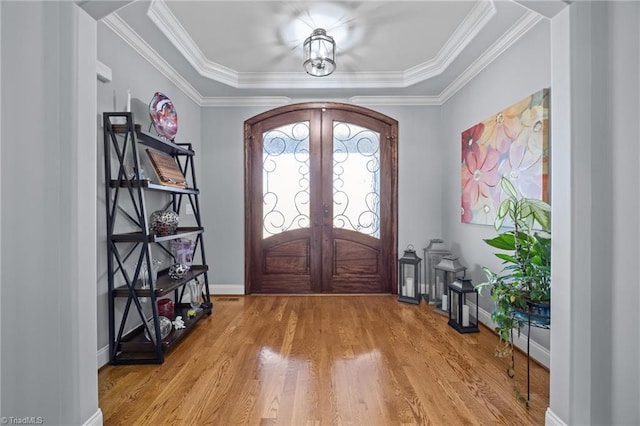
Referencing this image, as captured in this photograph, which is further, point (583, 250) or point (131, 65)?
point (131, 65)

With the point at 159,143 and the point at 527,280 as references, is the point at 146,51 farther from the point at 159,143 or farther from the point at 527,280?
the point at 527,280

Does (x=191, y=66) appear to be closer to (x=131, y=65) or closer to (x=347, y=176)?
(x=131, y=65)

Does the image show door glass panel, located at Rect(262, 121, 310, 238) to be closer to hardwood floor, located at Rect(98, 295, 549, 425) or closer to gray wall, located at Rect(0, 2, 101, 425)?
hardwood floor, located at Rect(98, 295, 549, 425)

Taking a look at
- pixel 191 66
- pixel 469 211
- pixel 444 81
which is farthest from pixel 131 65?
pixel 469 211

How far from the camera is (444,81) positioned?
11.1 feet

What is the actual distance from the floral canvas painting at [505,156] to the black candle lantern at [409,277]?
72cm

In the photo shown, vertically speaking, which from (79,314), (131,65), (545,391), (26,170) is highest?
(131,65)

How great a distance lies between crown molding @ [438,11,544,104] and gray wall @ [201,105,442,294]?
54 centimetres

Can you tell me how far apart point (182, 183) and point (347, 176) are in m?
1.97

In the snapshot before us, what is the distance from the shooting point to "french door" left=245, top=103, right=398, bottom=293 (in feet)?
12.8

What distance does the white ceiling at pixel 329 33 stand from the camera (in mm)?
2264

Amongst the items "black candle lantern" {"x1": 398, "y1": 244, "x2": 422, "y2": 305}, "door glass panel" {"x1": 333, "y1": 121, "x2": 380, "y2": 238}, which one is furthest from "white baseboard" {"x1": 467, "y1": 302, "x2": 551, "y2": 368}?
"door glass panel" {"x1": 333, "y1": 121, "x2": 380, "y2": 238}

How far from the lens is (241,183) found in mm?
3902

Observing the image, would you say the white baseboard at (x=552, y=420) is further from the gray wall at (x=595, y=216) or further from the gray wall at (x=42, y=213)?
the gray wall at (x=42, y=213)
